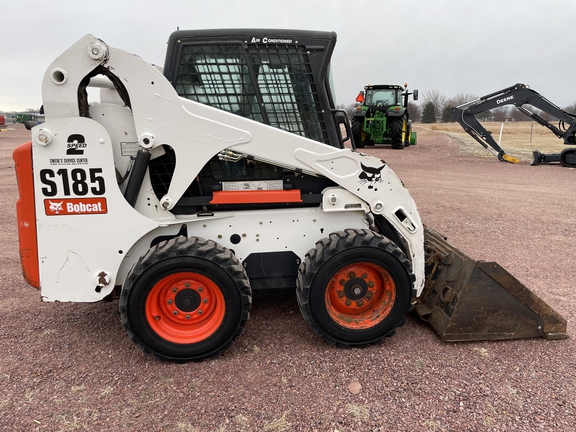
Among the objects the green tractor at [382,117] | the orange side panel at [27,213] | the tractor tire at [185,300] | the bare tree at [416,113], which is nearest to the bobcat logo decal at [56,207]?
the orange side panel at [27,213]

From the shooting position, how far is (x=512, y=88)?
45.0ft

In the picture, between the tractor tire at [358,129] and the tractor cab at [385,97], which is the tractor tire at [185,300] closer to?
the tractor tire at [358,129]

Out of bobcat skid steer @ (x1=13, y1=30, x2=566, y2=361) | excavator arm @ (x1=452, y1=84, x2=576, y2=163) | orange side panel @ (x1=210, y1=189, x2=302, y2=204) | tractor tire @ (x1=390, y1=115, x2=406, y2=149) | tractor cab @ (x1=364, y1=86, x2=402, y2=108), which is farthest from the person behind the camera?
tractor cab @ (x1=364, y1=86, x2=402, y2=108)

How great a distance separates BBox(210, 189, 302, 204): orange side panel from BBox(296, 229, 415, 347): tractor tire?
0.41m

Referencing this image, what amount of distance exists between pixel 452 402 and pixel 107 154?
2.72m

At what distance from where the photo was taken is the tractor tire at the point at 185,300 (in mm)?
2941

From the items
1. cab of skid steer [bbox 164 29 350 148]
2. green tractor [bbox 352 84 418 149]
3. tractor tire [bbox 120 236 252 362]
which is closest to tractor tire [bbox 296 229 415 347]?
tractor tire [bbox 120 236 252 362]

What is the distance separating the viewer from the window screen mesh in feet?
10.3

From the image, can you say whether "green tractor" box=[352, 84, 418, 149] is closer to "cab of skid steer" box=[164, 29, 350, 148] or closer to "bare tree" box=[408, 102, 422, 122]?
"cab of skid steer" box=[164, 29, 350, 148]

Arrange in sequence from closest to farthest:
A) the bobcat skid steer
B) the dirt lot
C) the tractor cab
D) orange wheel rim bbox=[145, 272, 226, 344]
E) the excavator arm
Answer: the dirt lot → the bobcat skid steer → orange wheel rim bbox=[145, 272, 226, 344] → the excavator arm → the tractor cab

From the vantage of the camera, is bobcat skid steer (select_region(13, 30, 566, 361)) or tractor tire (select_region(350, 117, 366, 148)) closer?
bobcat skid steer (select_region(13, 30, 566, 361))

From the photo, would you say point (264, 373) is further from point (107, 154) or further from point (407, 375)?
point (107, 154)

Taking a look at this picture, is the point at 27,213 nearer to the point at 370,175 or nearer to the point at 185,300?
the point at 185,300

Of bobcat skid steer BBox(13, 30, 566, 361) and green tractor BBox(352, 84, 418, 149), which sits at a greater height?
green tractor BBox(352, 84, 418, 149)
